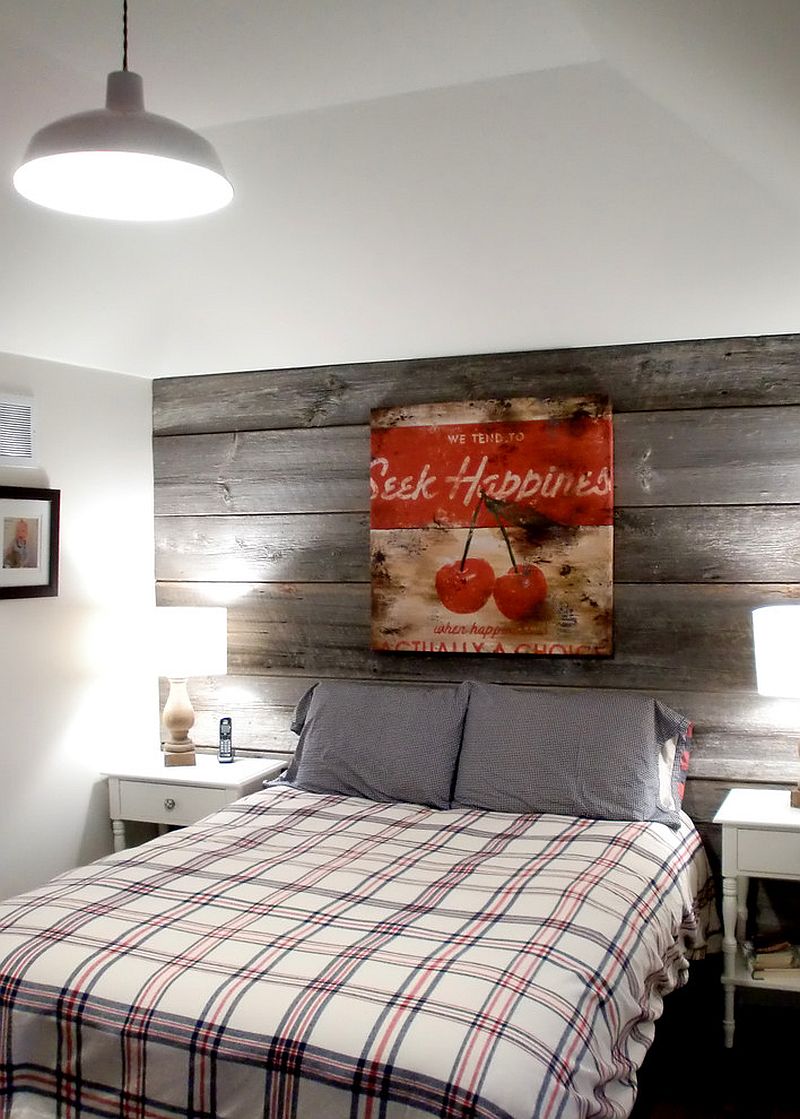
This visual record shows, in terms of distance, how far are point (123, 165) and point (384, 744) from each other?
2.22 m

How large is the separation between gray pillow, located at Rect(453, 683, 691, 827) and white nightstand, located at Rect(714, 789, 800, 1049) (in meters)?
0.20

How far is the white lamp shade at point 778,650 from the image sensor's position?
3287 mm

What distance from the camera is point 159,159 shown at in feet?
5.90

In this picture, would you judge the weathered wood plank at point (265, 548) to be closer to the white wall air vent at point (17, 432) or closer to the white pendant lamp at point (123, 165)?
the white wall air vent at point (17, 432)

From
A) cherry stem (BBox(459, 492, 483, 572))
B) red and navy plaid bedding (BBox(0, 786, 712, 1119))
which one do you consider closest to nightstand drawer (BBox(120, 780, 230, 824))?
red and navy plaid bedding (BBox(0, 786, 712, 1119))

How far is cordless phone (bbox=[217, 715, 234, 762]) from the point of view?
13.7 ft

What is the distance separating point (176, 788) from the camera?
4.02 m

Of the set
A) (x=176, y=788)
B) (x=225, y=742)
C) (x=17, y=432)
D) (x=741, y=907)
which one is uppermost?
(x=17, y=432)

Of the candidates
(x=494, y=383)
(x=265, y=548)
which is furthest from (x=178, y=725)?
(x=494, y=383)

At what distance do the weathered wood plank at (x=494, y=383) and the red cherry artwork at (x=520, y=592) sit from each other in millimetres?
611

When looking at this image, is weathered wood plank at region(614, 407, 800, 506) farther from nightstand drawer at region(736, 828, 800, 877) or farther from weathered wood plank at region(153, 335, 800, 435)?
nightstand drawer at region(736, 828, 800, 877)

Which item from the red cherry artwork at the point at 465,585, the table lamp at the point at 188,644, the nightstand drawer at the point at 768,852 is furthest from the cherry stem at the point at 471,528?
the nightstand drawer at the point at 768,852

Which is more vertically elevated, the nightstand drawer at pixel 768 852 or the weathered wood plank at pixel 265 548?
the weathered wood plank at pixel 265 548

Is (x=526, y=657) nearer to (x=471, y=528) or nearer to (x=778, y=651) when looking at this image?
(x=471, y=528)
